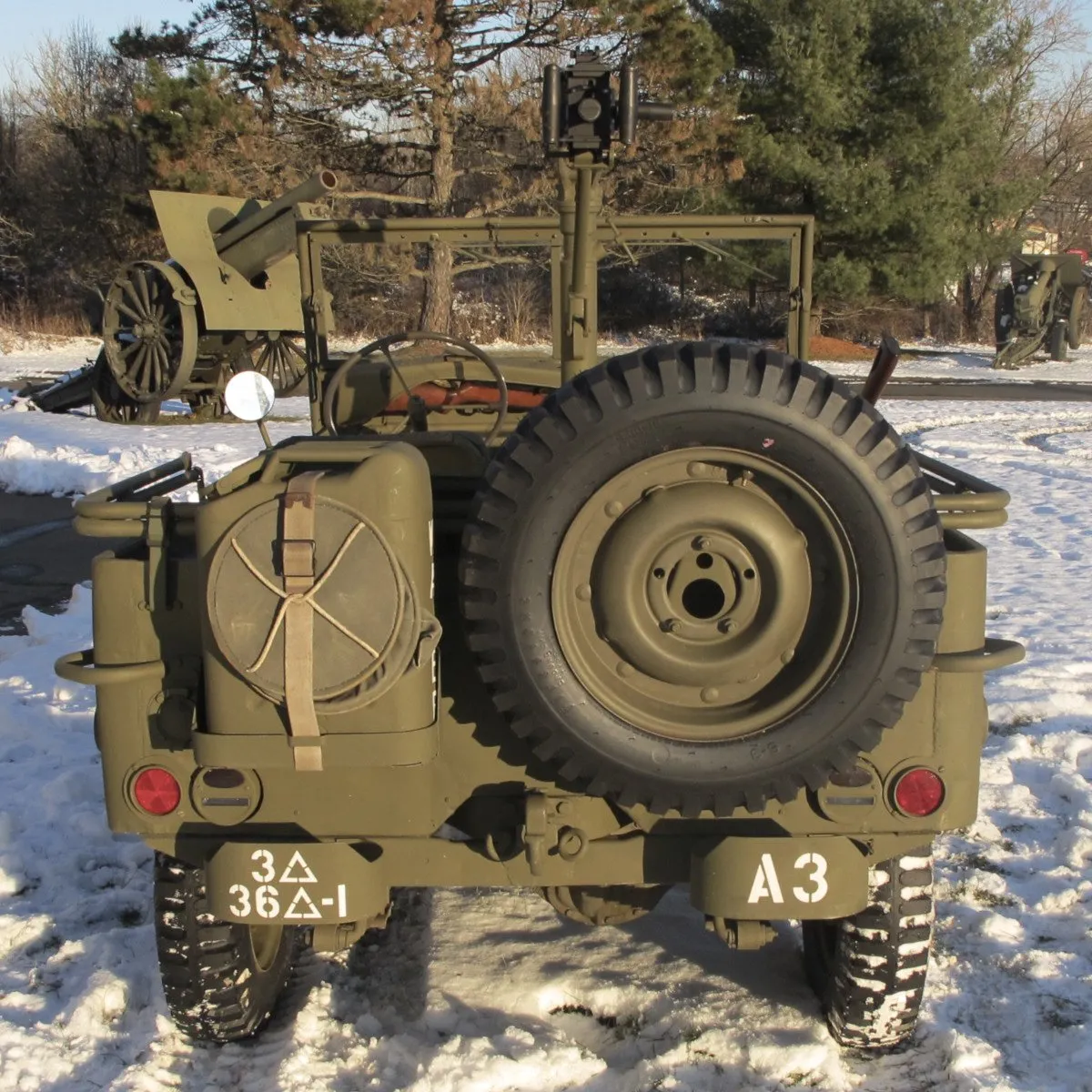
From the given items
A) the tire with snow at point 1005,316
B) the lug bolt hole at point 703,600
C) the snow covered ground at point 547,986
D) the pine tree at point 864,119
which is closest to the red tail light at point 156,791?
the snow covered ground at point 547,986

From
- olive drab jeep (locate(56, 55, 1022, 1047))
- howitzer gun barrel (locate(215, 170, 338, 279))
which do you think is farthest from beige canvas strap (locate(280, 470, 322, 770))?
howitzer gun barrel (locate(215, 170, 338, 279))

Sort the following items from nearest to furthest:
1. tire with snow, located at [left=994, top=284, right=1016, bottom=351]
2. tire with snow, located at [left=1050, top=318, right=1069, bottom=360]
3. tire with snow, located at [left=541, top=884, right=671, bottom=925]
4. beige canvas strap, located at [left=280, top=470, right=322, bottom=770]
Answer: beige canvas strap, located at [left=280, top=470, right=322, bottom=770], tire with snow, located at [left=541, top=884, right=671, bottom=925], tire with snow, located at [left=994, top=284, right=1016, bottom=351], tire with snow, located at [left=1050, top=318, right=1069, bottom=360]

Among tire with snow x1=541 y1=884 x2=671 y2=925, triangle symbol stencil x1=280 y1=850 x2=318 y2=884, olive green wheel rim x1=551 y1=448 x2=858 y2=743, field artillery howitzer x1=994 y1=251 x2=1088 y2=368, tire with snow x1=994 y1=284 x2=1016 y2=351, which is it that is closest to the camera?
olive green wheel rim x1=551 y1=448 x2=858 y2=743

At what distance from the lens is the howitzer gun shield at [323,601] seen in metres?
2.12

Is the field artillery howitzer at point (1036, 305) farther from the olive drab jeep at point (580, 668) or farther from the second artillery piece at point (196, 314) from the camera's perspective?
the olive drab jeep at point (580, 668)

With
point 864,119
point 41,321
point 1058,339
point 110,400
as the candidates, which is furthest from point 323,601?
point 41,321

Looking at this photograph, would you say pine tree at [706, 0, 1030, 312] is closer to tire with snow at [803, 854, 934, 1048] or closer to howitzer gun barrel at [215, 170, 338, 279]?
howitzer gun barrel at [215, 170, 338, 279]

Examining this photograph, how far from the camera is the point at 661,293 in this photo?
2375cm

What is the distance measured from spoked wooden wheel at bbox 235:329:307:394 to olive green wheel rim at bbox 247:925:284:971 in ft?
37.0

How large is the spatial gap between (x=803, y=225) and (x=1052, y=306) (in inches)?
857

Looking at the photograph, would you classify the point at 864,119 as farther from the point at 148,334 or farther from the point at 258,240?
the point at 148,334

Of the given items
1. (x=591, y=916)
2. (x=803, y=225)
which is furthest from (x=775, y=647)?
(x=803, y=225)

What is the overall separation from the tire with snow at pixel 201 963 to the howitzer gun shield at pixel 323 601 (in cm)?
75

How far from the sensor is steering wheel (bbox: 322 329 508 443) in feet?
10.3
